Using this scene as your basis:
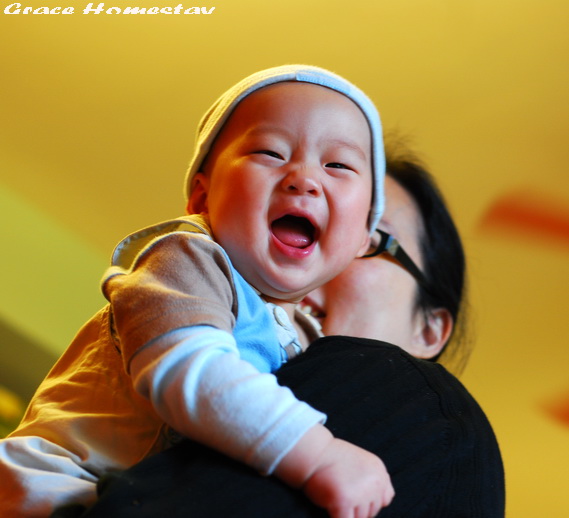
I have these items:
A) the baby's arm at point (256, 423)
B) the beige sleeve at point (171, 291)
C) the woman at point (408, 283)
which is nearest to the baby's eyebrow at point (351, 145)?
the beige sleeve at point (171, 291)

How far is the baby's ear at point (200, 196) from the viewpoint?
1.04 m

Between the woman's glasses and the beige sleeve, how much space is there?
3.05 feet

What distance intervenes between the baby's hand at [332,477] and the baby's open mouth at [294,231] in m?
0.31

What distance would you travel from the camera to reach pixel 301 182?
92cm

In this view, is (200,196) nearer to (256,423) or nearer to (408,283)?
(256,423)

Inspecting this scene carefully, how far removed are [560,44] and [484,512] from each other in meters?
1.70

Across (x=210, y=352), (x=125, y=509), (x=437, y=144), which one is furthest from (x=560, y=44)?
(x=125, y=509)

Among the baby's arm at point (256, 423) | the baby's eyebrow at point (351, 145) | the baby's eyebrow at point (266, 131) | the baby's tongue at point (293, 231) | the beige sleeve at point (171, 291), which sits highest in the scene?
the baby's eyebrow at point (266, 131)

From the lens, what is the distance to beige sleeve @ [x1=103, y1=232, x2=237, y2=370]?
2.36ft

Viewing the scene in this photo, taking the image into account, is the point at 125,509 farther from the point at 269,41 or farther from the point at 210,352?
the point at 269,41

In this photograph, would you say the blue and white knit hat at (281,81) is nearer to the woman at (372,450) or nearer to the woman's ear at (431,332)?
the woman at (372,450)

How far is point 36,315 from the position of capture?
2.78 metres

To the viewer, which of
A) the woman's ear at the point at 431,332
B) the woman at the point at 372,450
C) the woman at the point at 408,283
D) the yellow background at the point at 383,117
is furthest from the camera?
the yellow background at the point at 383,117

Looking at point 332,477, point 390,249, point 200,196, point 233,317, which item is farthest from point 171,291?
point 390,249
